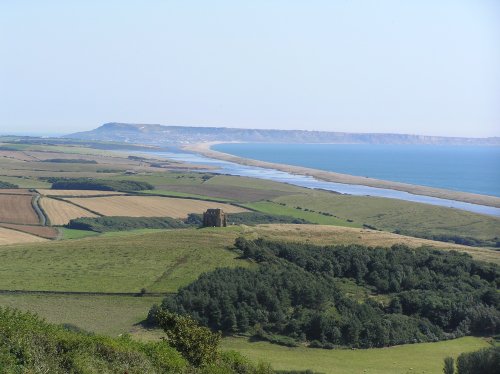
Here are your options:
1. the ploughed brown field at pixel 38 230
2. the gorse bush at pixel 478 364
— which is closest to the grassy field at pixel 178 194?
the ploughed brown field at pixel 38 230

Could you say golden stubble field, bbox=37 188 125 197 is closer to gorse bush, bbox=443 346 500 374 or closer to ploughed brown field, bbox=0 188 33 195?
ploughed brown field, bbox=0 188 33 195

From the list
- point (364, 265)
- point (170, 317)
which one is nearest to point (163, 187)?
point (364, 265)

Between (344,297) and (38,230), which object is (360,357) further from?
(38,230)

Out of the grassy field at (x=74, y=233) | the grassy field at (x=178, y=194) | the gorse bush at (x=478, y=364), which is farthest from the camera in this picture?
the grassy field at (x=178, y=194)

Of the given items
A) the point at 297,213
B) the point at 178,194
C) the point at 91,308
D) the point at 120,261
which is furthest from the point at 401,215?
the point at 91,308

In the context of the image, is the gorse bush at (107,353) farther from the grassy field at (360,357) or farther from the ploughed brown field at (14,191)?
the ploughed brown field at (14,191)

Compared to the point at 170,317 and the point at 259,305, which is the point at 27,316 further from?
the point at 259,305
